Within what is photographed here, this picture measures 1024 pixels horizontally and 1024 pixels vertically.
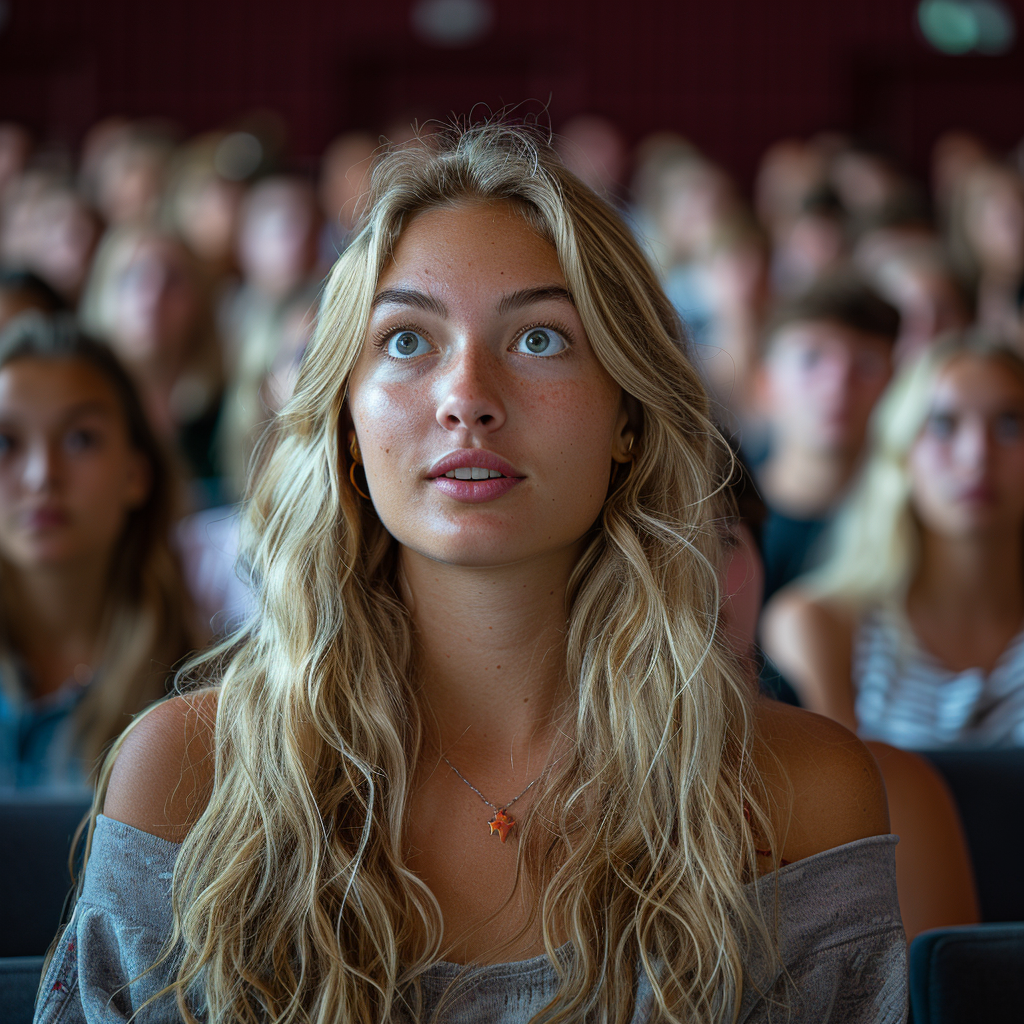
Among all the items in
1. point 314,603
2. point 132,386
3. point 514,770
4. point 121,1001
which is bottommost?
point 121,1001

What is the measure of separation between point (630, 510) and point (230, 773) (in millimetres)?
464

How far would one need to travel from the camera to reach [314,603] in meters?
1.18

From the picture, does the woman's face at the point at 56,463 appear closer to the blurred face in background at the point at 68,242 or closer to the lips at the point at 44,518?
the lips at the point at 44,518

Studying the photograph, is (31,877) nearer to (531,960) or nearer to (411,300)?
(531,960)

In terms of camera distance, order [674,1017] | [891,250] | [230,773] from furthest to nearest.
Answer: [891,250] → [230,773] → [674,1017]

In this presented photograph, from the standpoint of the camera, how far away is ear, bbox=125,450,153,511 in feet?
6.72

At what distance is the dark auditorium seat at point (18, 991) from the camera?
1.13 meters

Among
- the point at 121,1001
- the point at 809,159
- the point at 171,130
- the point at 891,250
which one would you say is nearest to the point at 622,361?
the point at 121,1001

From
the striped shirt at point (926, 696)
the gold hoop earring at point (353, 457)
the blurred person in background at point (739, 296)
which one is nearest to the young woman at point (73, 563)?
the gold hoop earring at point (353, 457)

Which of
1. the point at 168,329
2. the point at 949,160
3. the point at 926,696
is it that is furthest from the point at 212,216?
the point at 949,160

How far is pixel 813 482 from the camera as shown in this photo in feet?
9.11

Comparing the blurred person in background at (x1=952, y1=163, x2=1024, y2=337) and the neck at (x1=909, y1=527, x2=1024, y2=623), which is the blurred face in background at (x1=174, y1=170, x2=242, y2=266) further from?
the neck at (x1=909, y1=527, x2=1024, y2=623)

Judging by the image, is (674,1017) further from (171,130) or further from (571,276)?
(171,130)

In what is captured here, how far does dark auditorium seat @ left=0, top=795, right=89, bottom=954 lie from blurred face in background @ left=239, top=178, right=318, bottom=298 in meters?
2.66
